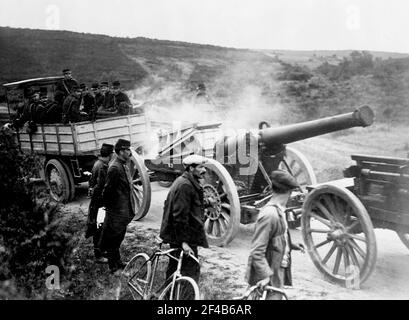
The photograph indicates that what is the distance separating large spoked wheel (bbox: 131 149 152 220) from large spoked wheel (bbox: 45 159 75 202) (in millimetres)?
1940

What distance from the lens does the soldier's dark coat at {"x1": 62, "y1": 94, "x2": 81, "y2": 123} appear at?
1040 cm

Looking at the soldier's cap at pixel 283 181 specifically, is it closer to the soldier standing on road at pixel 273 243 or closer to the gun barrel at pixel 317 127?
the soldier standing on road at pixel 273 243


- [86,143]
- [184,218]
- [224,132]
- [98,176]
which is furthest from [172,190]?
[86,143]

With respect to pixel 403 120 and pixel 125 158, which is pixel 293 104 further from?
pixel 125 158

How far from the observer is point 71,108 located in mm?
10453

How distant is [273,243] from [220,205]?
3.44 m

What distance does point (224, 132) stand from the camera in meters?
7.96

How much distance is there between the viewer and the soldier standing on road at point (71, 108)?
10398 millimetres

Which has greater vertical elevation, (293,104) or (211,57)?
(211,57)

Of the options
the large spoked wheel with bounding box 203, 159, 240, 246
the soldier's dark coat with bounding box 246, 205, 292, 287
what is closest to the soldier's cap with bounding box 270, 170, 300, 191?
the soldier's dark coat with bounding box 246, 205, 292, 287

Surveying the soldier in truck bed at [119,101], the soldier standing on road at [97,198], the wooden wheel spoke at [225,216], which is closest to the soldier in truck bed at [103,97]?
the soldier in truck bed at [119,101]

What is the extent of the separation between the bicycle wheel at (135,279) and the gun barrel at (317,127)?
277 cm

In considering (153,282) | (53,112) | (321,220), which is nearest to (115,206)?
(153,282)

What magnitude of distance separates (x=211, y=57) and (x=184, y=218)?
3264cm
